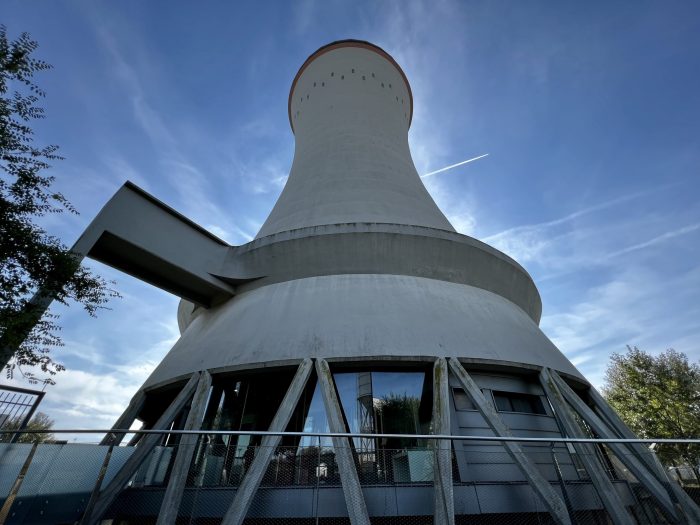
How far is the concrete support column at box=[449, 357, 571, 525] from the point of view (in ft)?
19.9

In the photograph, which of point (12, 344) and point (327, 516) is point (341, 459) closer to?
point (327, 516)

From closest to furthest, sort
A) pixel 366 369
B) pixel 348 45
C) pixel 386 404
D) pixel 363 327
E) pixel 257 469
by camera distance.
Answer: pixel 257 469
pixel 386 404
pixel 366 369
pixel 363 327
pixel 348 45

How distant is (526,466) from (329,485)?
353cm

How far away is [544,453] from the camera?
7.98 m

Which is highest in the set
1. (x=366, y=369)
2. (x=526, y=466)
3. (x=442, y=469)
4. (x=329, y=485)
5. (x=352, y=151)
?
(x=352, y=151)

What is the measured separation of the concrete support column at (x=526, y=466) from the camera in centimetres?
606

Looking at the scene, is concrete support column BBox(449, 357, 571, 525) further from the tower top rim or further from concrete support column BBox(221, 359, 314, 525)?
the tower top rim

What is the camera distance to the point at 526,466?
21.0ft

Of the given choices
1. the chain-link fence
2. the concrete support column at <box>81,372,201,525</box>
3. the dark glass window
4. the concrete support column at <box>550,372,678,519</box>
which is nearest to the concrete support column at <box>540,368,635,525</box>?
the chain-link fence

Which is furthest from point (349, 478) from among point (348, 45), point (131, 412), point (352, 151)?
point (348, 45)

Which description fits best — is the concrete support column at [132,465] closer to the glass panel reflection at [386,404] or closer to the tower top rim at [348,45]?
the glass panel reflection at [386,404]

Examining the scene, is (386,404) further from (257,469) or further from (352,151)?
(352,151)

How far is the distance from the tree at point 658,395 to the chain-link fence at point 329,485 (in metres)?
18.9

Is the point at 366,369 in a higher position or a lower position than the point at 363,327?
lower
